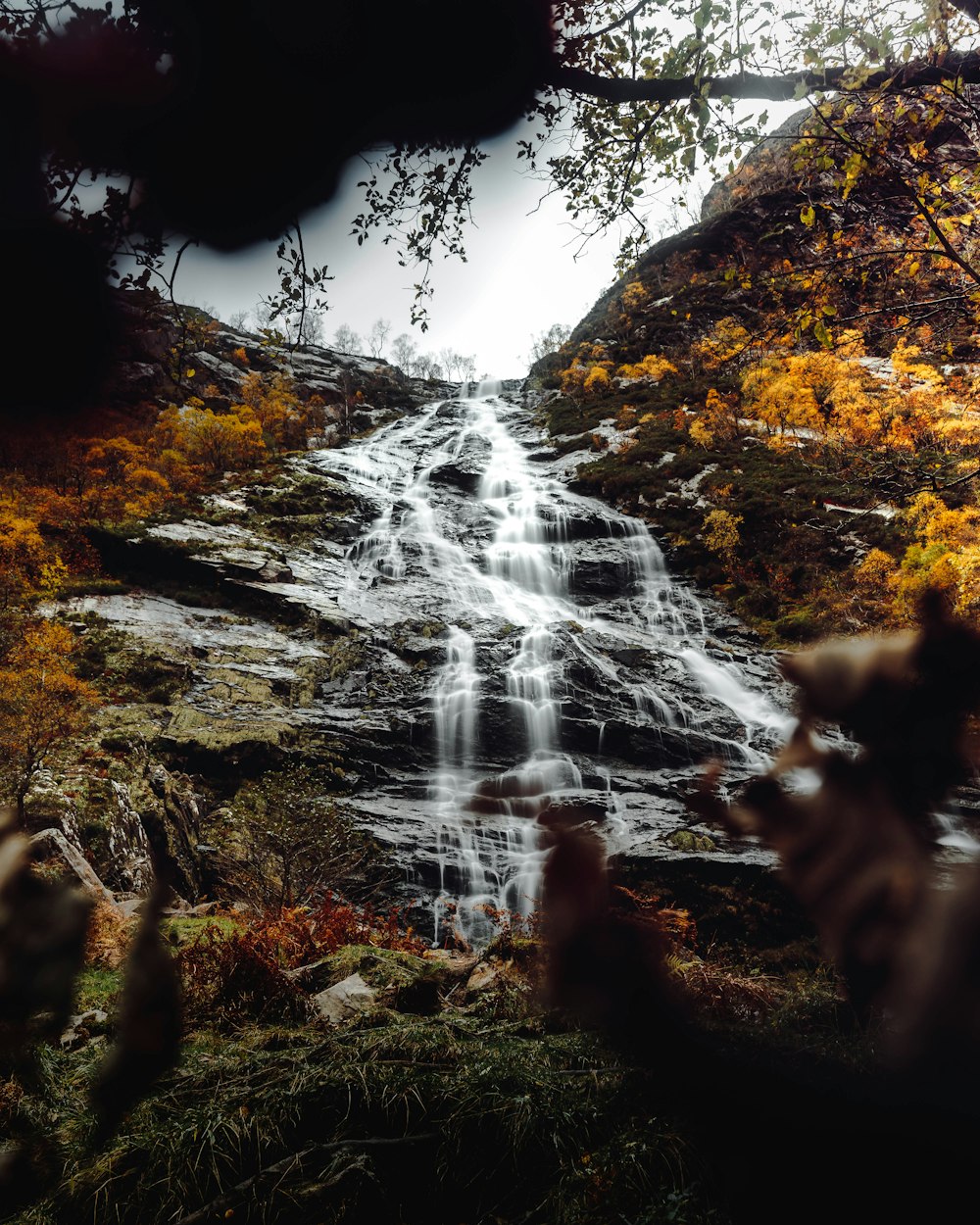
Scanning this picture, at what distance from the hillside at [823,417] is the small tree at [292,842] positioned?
24.7 feet

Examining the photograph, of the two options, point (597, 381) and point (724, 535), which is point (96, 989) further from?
point (597, 381)

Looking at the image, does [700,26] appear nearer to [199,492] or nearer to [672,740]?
[672,740]

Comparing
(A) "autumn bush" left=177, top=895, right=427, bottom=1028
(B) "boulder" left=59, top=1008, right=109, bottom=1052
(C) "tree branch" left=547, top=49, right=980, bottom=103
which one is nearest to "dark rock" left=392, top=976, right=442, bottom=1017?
(A) "autumn bush" left=177, top=895, right=427, bottom=1028

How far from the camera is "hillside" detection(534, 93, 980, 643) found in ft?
10.6

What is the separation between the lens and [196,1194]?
1.42 meters

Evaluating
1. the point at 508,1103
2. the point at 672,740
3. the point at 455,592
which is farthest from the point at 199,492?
the point at 508,1103

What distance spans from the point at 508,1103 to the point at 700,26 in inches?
188

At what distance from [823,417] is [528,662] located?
1698 cm

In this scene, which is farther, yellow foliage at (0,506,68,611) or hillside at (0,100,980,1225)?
yellow foliage at (0,506,68,611)

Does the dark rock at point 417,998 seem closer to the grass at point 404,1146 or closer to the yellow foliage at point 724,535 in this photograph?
the grass at point 404,1146

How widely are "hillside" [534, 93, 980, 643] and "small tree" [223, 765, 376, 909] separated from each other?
753cm

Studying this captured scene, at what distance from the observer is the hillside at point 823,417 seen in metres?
3.22

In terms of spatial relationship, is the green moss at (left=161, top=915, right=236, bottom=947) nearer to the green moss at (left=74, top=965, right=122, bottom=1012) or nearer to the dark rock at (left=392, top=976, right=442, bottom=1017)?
the green moss at (left=74, top=965, right=122, bottom=1012)

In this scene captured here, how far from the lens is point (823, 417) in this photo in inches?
864
